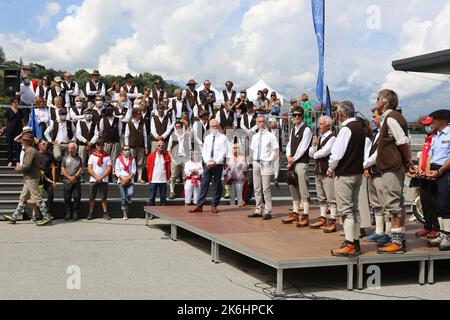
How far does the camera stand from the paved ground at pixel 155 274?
6566mm

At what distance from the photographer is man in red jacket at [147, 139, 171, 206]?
13.5m

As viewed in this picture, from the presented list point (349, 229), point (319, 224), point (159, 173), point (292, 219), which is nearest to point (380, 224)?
point (349, 229)

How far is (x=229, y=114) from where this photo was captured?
16.2 metres

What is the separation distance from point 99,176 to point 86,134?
76.5 inches

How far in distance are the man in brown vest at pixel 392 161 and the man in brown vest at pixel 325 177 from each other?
171 centimetres

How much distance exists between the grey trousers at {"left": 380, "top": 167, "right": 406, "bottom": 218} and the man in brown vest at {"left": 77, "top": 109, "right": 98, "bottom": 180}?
971 cm

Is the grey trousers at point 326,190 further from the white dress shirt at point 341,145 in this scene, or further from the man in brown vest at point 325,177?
the white dress shirt at point 341,145

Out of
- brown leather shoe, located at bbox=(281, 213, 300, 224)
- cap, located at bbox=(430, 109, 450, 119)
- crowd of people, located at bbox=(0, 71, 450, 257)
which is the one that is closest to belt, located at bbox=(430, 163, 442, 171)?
crowd of people, located at bbox=(0, 71, 450, 257)

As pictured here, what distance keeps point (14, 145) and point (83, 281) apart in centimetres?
954

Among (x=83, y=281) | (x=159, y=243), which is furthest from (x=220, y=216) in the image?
(x=83, y=281)

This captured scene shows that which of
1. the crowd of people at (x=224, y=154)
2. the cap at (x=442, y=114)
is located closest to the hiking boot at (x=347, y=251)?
the crowd of people at (x=224, y=154)

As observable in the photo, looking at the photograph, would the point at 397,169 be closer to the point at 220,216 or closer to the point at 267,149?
the point at 267,149

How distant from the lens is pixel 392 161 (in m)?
6.85

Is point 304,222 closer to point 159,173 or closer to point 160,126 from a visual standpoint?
point 159,173
